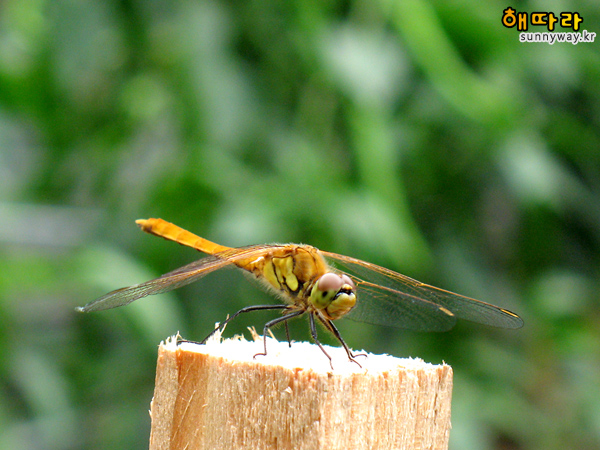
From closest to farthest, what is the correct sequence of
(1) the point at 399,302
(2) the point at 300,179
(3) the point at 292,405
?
1. (3) the point at 292,405
2. (1) the point at 399,302
3. (2) the point at 300,179

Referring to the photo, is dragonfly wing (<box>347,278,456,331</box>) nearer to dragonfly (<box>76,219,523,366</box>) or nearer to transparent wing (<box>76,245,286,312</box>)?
dragonfly (<box>76,219,523,366</box>)

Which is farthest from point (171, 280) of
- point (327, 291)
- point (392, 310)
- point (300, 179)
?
point (300, 179)

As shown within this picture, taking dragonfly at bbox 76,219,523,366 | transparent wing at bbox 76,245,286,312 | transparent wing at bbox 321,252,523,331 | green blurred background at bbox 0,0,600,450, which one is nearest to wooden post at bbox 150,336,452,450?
dragonfly at bbox 76,219,523,366

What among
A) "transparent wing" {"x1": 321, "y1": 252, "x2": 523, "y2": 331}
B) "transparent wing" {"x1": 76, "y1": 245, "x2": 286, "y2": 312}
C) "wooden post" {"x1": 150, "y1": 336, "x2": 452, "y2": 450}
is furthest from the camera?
"transparent wing" {"x1": 321, "y1": 252, "x2": 523, "y2": 331}

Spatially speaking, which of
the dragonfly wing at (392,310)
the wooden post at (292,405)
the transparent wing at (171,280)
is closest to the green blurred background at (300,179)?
the dragonfly wing at (392,310)

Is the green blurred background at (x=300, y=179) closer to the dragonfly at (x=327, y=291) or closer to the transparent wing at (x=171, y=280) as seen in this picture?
Result: the dragonfly at (x=327, y=291)

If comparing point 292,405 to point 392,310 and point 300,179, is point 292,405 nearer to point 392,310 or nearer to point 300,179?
point 392,310

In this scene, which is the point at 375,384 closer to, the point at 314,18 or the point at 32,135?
the point at 314,18
